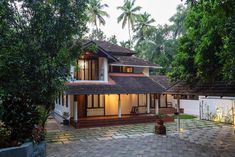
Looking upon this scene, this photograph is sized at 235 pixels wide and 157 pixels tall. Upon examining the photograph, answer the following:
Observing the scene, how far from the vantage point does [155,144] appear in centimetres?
1352

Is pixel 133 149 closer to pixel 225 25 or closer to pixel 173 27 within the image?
pixel 225 25

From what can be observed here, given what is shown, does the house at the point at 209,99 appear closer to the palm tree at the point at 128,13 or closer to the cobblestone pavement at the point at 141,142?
the cobblestone pavement at the point at 141,142

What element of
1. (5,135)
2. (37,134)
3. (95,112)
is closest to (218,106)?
(95,112)

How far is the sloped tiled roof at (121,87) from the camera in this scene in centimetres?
2011

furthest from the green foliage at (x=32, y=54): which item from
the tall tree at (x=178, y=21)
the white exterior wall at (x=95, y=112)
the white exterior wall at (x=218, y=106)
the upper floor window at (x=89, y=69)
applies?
the tall tree at (x=178, y=21)

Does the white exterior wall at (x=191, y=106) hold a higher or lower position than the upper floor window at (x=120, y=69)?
lower

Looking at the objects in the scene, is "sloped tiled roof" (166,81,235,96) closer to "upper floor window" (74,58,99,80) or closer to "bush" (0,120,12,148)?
"upper floor window" (74,58,99,80)

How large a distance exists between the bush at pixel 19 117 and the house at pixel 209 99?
344 inches

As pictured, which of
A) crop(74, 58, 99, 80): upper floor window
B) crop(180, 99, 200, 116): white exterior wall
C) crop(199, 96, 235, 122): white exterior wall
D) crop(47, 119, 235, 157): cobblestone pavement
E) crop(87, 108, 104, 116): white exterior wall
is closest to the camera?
crop(47, 119, 235, 157): cobblestone pavement

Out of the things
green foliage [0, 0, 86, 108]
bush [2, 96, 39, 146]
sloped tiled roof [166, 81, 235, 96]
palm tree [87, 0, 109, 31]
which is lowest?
bush [2, 96, 39, 146]

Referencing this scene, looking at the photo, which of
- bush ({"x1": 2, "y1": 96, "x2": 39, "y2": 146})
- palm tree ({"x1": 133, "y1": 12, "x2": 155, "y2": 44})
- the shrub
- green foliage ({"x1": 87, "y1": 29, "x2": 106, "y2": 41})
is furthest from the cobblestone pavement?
green foliage ({"x1": 87, "y1": 29, "x2": 106, "y2": 41})

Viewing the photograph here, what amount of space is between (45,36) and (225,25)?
22.6 feet

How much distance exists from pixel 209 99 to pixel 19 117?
18.1 meters

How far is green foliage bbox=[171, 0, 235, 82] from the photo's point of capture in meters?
9.00
